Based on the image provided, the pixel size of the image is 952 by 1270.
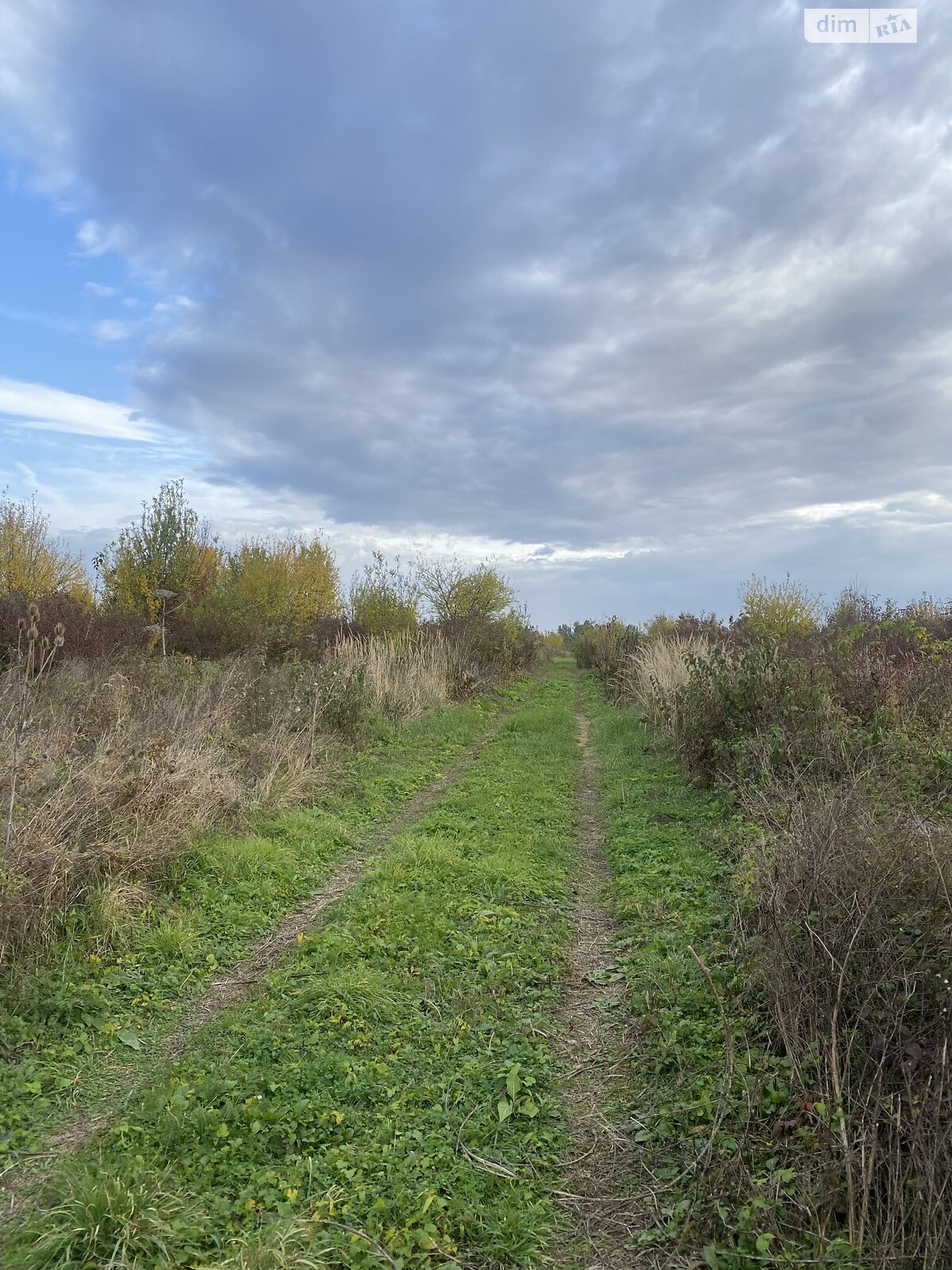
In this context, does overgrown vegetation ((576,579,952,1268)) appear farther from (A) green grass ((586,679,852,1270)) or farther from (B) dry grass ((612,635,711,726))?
(B) dry grass ((612,635,711,726))

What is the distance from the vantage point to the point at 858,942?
A: 10.8ft

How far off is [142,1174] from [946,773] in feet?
20.0

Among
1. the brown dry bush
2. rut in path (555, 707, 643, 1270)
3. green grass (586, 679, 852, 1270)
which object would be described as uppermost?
the brown dry bush

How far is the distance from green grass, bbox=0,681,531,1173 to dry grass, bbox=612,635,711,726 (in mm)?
5908

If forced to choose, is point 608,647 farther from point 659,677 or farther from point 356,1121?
point 356,1121

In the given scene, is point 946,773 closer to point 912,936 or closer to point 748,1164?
point 912,936

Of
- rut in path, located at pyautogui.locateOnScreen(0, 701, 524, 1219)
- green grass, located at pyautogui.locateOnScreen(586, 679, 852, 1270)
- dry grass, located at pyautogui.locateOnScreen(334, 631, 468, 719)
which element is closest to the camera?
green grass, located at pyautogui.locateOnScreen(586, 679, 852, 1270)

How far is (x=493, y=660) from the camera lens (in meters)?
21.9

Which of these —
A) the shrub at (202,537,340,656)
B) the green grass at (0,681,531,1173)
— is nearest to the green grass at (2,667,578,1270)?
the green grass at (0,681,531,1173)

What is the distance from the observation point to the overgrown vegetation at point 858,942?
7.54 ft

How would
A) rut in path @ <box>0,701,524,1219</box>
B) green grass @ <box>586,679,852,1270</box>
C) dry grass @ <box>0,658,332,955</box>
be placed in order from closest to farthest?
green grass @ <box>586,679,852,1270</box> → rut in path @ <box>0,701,524,1219</box> → dry grass @ <box>0,658,332,955</box>

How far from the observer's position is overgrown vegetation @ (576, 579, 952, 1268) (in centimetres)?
230

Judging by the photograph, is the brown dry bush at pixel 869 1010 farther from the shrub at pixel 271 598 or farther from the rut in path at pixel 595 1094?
the shrub at pixel 271 598

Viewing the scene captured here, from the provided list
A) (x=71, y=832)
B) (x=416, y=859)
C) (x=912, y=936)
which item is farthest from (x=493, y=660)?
(x=912, y=936)
